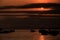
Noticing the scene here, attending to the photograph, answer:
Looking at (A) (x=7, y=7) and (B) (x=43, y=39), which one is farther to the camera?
(A) (x=7, y=7)

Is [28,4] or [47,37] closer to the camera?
[47,37]

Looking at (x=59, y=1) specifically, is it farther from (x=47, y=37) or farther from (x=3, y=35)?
(x=3, y=35)

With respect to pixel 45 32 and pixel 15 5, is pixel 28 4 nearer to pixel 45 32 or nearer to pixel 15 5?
pixel 15 5

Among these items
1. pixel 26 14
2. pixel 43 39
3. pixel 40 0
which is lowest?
pixel 43 39

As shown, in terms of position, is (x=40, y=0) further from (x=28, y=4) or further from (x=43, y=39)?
(x=43, y=39)

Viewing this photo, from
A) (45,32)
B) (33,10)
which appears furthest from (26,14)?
(45,32)

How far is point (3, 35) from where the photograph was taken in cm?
88

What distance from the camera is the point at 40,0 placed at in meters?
1.00

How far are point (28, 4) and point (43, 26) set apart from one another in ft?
0.62

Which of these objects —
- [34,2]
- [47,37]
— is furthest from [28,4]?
[47,37]

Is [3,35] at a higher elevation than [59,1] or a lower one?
Result: lower

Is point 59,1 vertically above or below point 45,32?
above

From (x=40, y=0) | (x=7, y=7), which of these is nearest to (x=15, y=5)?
(x=7, y=7)

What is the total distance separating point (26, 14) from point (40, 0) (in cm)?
15
